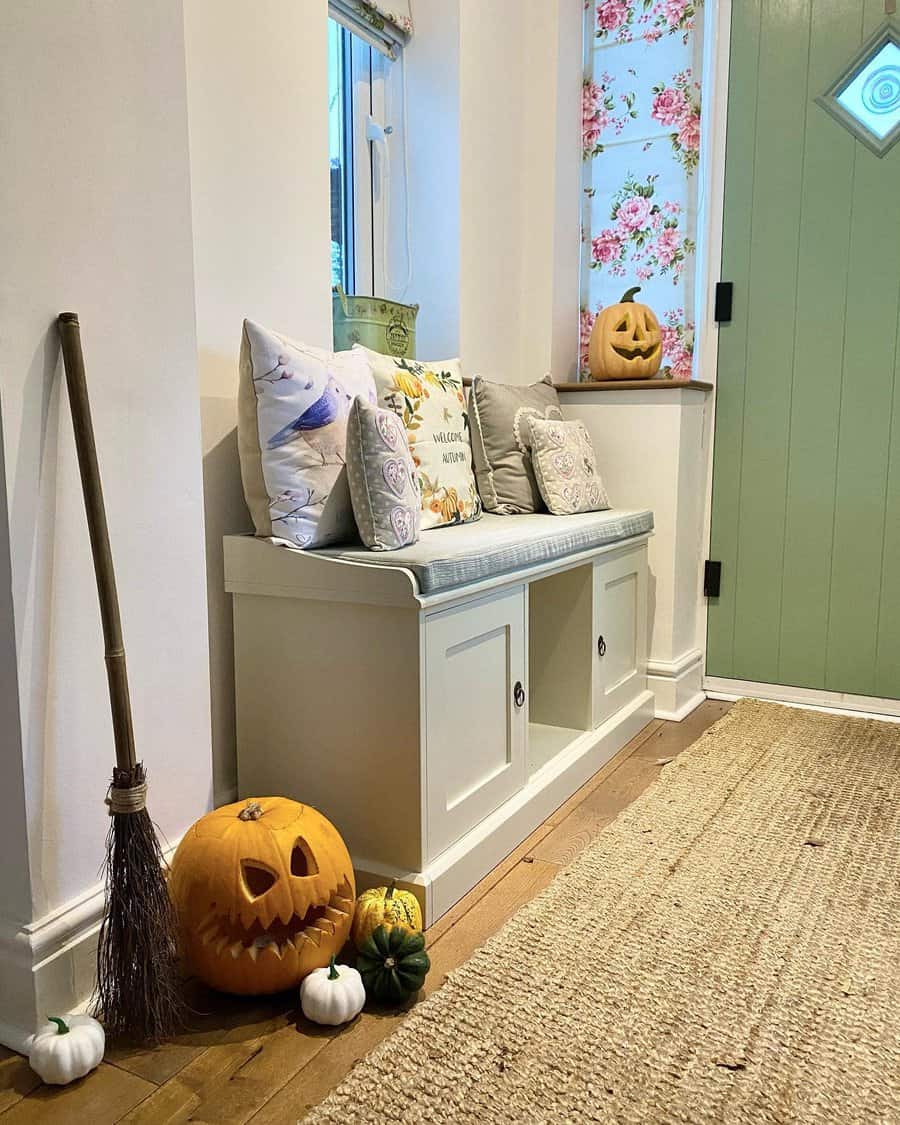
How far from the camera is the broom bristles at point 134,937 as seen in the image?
1294 mm

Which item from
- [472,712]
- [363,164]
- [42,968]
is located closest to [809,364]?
[363,164]

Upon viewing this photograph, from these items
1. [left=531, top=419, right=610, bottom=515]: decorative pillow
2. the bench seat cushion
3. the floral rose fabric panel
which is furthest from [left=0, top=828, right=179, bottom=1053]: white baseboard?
the floral rose fabric panel

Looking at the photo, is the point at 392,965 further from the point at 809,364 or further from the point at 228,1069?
the point at 809,364

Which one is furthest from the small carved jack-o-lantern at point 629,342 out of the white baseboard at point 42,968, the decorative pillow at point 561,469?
the white baseboard at point 42,968

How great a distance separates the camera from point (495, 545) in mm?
1859

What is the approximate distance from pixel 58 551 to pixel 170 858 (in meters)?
0.55

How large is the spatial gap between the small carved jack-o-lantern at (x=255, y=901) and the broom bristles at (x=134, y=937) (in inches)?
2.7

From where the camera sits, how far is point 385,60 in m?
2.72

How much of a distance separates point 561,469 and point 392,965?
146cm

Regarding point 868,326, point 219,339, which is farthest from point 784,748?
point 219,339

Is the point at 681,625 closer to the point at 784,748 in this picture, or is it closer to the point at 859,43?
the point at 784,748

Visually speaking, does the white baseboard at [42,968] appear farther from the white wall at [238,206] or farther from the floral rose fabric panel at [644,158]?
the floral rose fabric panel at [644,158]

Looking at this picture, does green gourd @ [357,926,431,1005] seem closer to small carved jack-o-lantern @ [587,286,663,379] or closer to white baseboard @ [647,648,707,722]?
white baseboard @ [647,648,707,722]

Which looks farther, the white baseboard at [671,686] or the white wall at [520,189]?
the white baseboard at [671,686]
